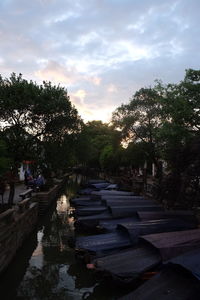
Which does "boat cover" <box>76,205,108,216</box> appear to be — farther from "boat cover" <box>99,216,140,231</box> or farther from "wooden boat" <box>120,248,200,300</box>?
"wooden boat" <box>120,248,200,300</box>

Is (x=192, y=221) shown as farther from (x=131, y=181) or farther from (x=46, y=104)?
(x=131, y=181)

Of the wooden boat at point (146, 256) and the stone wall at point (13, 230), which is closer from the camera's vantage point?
the wooden boat at point (146, 256)

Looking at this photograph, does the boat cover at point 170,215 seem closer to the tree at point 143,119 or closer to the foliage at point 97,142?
the foliage at point 97,142

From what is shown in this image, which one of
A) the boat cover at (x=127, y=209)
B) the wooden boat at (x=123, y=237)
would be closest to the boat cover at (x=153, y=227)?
the wooden boat at (x=123, y=237)

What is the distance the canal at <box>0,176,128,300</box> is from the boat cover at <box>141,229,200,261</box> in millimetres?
1826

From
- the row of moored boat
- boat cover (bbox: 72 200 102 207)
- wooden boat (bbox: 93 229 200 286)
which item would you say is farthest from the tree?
wooden boat (bbox: 93 229 200 286)

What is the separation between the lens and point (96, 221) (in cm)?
1933

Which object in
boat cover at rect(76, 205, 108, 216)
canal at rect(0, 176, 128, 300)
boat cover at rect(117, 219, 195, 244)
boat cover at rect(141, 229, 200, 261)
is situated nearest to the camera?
boat cover at rect(141, 229, 200, 261)

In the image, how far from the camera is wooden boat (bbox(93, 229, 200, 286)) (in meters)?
10.4

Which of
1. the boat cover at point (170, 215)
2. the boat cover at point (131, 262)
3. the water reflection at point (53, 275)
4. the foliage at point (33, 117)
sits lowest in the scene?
the water reflection at point (53, 275)

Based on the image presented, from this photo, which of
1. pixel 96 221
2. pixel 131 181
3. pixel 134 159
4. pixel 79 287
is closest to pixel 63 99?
pixel 96 221

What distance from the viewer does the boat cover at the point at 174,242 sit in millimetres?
10719

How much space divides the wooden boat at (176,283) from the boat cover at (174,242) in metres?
1.86

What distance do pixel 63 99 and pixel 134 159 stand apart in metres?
21.2
